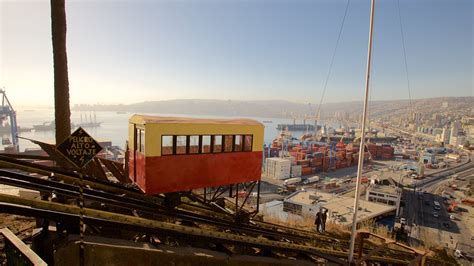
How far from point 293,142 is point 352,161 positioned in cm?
4161

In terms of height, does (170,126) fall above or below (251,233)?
above

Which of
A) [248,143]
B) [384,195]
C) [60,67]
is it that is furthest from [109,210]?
[384,195]

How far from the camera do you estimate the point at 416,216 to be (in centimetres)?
5450

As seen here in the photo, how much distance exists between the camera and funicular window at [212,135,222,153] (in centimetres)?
980

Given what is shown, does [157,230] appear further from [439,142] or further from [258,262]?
[439,142]

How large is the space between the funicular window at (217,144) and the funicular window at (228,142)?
23 cm

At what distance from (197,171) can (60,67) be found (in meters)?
6.90

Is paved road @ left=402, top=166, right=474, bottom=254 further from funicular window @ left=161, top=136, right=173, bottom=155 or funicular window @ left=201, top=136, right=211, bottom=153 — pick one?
funicular window @ left=161, top=136, right=173, bottom=155

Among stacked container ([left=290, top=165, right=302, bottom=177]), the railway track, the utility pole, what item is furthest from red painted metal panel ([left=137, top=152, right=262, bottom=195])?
stacked container ([left=290, top=165, right=302, bottom=177])

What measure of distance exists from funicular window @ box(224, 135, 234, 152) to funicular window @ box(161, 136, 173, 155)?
2.28 m

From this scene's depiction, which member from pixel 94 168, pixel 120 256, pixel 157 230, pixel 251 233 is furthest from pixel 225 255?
pixel 94 168

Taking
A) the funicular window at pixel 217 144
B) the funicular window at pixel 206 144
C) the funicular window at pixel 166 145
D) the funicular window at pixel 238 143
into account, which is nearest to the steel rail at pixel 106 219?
the funicular window at pixel 166 145

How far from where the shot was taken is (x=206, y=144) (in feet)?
31.7

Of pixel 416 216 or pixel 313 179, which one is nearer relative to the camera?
pixel 416 216
